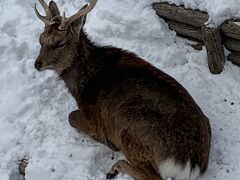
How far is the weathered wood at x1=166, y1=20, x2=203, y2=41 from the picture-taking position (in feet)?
23.0

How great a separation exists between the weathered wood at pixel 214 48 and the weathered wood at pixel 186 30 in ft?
1.40

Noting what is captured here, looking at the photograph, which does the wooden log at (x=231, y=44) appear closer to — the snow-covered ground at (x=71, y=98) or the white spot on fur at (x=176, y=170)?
the snow-covered ground at (x=71, y=98)

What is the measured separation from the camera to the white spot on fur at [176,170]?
5.12m

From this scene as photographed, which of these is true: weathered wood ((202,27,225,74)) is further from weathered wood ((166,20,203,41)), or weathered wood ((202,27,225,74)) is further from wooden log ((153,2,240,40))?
weathered wood ((166,20,203,41))

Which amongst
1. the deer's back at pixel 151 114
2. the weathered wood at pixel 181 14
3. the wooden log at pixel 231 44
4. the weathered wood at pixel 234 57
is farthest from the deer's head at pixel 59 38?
the weathered wood at pixel 234 57


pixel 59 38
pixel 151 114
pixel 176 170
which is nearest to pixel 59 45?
pixel 59 38

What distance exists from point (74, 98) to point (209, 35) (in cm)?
190

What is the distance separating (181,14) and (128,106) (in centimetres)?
204

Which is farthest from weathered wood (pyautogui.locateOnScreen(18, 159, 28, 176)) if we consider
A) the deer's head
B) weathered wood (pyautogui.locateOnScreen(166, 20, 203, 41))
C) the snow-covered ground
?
weathered wood (pyautogui.locateOnScreen(166, 20, 203, 41))

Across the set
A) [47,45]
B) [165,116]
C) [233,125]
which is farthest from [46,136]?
[233,125]

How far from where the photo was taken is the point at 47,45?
20.0 feet

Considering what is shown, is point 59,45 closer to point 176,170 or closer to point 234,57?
point 176,170

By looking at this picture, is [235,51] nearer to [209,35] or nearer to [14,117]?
[209,35]

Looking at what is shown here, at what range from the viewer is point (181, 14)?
278 inches
